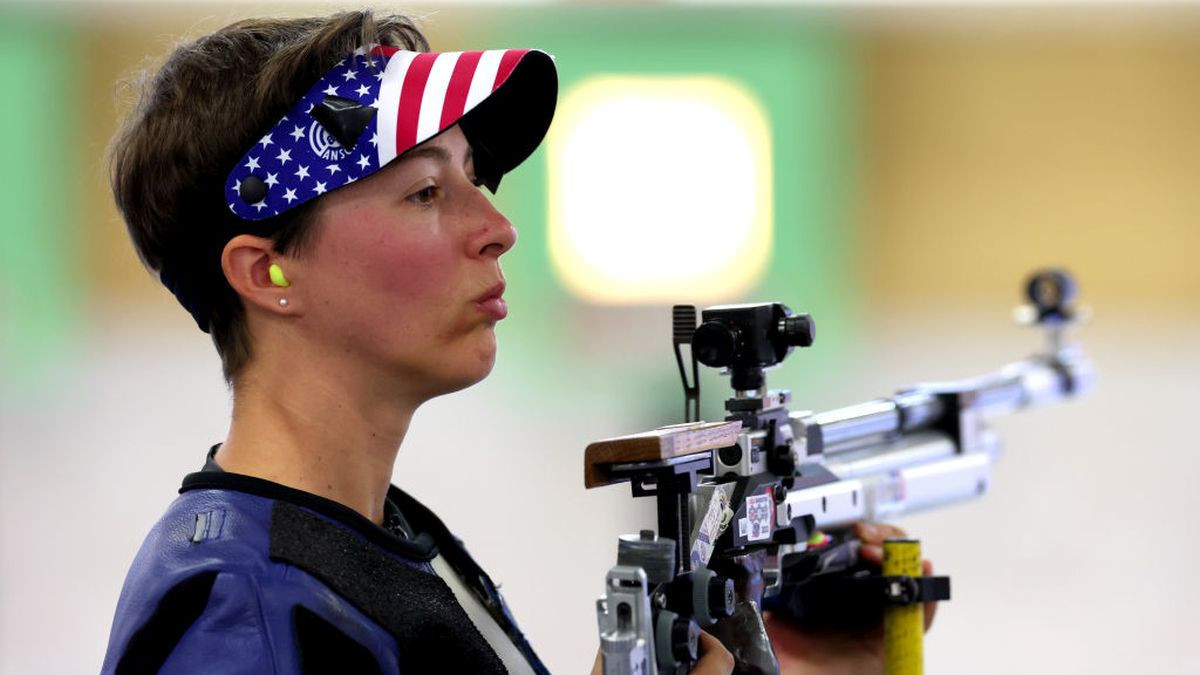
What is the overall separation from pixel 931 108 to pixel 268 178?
23.1ft

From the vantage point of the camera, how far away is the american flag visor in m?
1.41

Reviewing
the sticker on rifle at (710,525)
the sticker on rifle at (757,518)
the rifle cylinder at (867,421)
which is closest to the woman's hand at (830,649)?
the rifle cylinder at (867,421)

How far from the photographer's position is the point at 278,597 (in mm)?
1279

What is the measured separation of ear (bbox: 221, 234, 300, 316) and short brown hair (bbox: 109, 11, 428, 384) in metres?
0.01

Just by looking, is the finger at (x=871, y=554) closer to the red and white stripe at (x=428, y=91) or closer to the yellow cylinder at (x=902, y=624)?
the yellow cylinder at (x=902, y=624)

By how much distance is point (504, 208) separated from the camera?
294 inches

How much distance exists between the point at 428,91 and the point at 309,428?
1.11 ft

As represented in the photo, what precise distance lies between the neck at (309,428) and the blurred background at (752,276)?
3.88 meters

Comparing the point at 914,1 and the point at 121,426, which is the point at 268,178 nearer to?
the point at 121,426

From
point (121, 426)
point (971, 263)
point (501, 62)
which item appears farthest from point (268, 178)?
point (971, 263)

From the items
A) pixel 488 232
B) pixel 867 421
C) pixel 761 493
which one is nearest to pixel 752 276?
pixel 867 421

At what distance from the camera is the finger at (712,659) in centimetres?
141

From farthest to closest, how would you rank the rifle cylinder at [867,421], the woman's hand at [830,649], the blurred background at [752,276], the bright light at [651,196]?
the bright light at [651,196], the blurred background at [752,276], the woman's hand at [830,649], the rifle cylinder at [867,421]

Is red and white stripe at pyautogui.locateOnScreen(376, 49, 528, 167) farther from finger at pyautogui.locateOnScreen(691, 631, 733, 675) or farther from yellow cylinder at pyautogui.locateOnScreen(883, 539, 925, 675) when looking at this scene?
yellow cylinder at pyautogui.locateOnScreen(883, 539, 925, 675)
